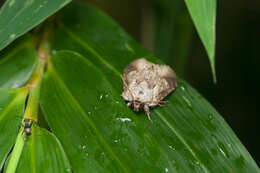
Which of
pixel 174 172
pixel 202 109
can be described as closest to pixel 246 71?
pixel 202 109

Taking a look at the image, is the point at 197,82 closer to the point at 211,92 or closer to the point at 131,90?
the point at 211,92

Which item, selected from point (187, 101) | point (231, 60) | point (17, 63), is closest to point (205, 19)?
point (187, 101)

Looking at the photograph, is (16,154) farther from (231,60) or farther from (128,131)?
(231,60)

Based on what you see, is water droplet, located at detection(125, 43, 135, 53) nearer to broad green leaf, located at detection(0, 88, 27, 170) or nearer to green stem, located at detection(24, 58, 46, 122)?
green stem, located at detection(24, 58, 46, 122)

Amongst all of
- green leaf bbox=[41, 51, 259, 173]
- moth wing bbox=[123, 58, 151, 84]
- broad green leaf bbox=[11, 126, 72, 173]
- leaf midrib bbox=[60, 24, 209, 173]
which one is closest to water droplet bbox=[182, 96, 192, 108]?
green leaf bbox=[41, 51, 259, 173]

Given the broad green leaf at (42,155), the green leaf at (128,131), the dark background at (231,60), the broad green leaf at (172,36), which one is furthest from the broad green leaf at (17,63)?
the dark background at (231,60)
